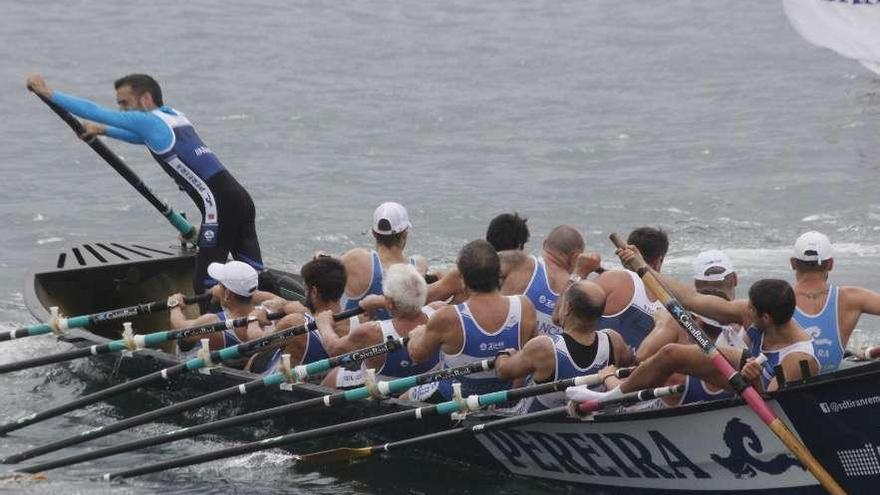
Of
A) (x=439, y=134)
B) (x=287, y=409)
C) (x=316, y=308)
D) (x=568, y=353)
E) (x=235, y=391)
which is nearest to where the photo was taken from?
(x=568, y=353)

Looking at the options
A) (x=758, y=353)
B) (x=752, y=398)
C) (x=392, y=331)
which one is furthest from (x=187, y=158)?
(x=752, y=398)

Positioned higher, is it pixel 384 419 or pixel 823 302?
pixel 823 302

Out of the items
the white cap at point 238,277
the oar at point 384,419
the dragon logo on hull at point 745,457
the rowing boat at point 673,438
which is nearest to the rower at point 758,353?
the rowing boat at point 673,438

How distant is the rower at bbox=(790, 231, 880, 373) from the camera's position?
10367 mm

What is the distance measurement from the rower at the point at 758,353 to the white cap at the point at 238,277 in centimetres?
340

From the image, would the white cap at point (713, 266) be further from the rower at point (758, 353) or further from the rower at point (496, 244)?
the rower at point (496, 244)

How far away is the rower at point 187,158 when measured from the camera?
46.4ft

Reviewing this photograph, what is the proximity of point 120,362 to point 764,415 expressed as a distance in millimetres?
6193

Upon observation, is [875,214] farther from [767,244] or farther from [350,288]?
[350,288]

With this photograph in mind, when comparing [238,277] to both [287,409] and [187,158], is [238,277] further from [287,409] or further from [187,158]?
[187,158]

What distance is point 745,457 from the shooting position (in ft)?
34.2

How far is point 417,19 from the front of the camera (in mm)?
42312

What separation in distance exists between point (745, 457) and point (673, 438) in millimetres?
467

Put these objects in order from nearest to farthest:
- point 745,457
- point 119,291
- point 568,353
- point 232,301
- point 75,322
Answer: point 745,457 < point 568,353 < point 232,301 < point 75,322 < point 119,291
